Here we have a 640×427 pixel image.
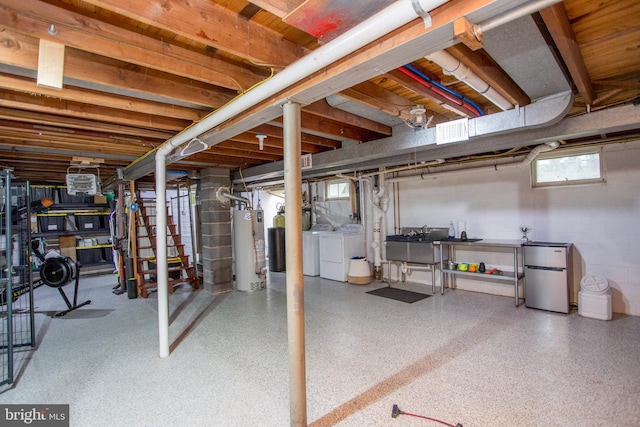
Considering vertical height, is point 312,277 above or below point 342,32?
below

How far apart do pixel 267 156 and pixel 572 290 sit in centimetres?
458

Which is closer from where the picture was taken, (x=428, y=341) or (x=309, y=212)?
(x=428, y=341)

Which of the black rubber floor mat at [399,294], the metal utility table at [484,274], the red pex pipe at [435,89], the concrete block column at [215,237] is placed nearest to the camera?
the red pex pipe at [435,89]

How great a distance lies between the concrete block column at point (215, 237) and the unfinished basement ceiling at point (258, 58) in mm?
2305

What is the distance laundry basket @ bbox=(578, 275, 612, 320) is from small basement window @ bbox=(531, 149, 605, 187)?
1255mm

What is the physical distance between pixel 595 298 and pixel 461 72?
3488 millimetres

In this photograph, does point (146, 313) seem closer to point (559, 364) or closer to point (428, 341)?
point (428, 341)

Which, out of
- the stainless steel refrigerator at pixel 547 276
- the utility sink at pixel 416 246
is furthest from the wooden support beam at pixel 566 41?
the utility sink at pixel 416 246

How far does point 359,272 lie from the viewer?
5703 mm

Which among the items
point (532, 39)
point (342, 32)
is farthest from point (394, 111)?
point (342, 32)

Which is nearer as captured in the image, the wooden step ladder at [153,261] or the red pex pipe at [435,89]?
the red pex pipe at [435,89]

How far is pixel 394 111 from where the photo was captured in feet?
8.70

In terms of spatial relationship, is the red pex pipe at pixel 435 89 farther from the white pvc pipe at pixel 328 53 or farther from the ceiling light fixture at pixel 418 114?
the white pvc pipe at pixel 328 53

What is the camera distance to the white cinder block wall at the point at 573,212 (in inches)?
150
